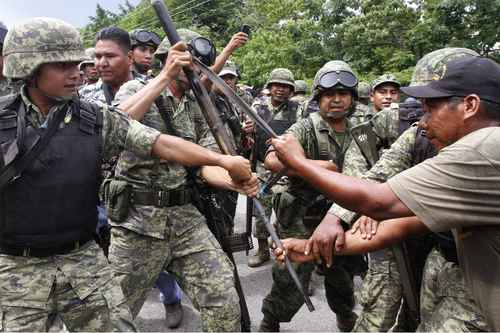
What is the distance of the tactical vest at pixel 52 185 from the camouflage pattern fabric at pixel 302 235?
179 centimetres

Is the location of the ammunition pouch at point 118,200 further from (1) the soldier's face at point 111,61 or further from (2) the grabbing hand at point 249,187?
(1) the soldier's face at point 111,61

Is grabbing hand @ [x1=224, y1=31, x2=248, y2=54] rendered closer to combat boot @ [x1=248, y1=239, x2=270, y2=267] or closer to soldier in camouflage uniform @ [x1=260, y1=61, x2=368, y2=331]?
soldier in camouflage uniform @ [x1=260, y1=61, x2=368, y2=331]

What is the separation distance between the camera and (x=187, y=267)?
3.16 m

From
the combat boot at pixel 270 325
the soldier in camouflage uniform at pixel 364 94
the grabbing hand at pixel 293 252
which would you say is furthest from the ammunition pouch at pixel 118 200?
the soldier in camouflage uniform at pixel 364 94

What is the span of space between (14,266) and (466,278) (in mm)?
2048

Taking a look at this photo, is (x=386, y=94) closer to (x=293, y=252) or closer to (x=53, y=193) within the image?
(x=293, y=252)

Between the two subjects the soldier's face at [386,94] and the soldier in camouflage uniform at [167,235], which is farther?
the soldier's face at [386,94]

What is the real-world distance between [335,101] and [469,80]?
197cm

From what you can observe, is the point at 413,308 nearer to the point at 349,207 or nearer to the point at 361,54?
the point at 349,207

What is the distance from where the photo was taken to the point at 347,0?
1750 centimetres

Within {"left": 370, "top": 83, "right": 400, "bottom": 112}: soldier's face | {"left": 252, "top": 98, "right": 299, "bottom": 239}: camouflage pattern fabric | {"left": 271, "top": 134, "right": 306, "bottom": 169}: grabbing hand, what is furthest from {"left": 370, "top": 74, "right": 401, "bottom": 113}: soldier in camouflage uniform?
{"left": 271, "top": 134, "right": 306, "bottom": 169}: grabbing hand

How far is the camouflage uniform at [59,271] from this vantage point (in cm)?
234

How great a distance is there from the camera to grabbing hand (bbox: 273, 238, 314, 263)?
2.71 m

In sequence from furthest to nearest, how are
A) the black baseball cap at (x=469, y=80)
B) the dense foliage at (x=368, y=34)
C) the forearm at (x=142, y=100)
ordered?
the dense foliage at (x=368, y=34)
the forearm at (x=142, y=100)
the black baseball cap at (x=469, y=80)
